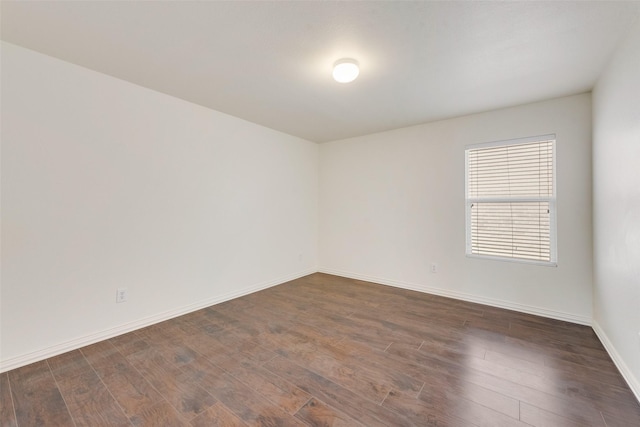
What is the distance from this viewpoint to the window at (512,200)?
116 inches

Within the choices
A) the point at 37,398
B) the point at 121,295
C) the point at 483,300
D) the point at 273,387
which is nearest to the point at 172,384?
the point at 273,387

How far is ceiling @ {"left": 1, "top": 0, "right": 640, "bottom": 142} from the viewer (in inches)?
63.5

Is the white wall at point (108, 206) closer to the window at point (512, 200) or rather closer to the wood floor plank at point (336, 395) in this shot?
the wood floor plank at point (336, 395)

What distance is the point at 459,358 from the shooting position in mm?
2086

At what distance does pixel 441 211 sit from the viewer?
358 centimetres

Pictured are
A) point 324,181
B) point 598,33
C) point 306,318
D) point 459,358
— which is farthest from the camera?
point 324,181

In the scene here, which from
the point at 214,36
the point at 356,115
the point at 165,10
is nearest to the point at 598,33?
the point at 356,115

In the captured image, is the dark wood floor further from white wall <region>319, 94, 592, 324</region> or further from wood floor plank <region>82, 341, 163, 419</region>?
white wall <region>319, 94, 592, 324</region>

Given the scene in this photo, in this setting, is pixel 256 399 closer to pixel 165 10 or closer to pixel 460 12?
pixel 165 10

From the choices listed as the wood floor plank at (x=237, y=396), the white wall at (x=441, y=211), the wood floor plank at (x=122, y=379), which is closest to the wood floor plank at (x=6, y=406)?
the wood floor plank at (x=122, y=379)

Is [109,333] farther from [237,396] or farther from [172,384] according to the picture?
[237,396]

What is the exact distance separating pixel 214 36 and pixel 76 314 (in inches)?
98.6

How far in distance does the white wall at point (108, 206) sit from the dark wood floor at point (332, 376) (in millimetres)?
301

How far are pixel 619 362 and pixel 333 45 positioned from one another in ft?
10.2
